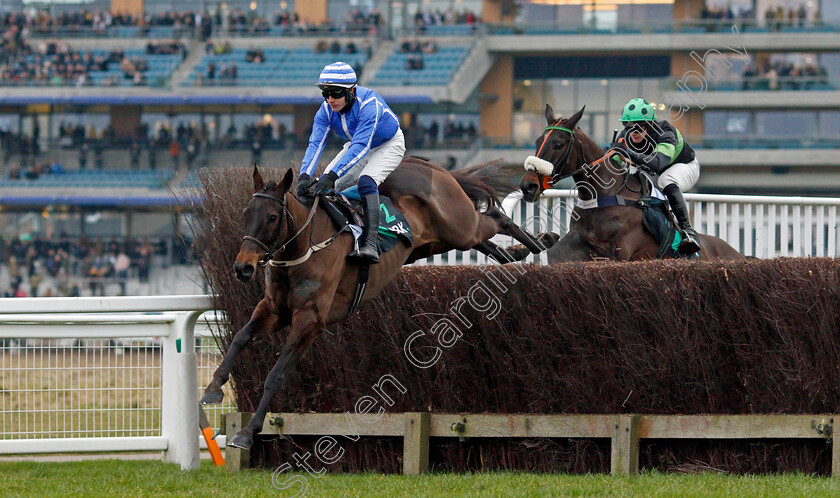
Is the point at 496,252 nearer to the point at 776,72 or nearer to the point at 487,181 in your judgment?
the point at 487,181

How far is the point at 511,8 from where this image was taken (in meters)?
30.6

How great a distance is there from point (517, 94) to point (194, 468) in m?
24.5

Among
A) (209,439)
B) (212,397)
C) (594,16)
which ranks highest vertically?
(594,16)

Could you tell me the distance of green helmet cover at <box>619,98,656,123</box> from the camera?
311 inches

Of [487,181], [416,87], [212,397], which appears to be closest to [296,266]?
[212,397]

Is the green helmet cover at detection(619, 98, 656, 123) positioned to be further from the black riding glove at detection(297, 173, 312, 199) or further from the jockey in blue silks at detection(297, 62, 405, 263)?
the black riding glove at detection(297, 173, 312, 199)

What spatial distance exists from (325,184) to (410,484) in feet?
5.10

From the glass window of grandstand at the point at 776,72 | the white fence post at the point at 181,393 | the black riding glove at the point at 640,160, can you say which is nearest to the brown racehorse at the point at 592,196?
the black riding glove at the point at 640,160

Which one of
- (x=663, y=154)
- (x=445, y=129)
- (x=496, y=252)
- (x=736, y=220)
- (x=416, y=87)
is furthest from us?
(x=445, y=129)

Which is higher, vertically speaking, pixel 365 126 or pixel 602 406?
pixel 365 126

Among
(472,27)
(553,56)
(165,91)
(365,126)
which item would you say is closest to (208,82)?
(165,91)

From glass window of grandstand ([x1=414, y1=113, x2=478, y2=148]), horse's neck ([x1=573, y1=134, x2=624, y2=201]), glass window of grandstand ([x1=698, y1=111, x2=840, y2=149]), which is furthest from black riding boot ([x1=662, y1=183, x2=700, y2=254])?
glass window of grandstand ([x1=698, y1=111, x2=840, y2=149])

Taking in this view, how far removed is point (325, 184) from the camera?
18.6 ft

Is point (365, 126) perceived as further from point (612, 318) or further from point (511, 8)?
point (511, 8)
